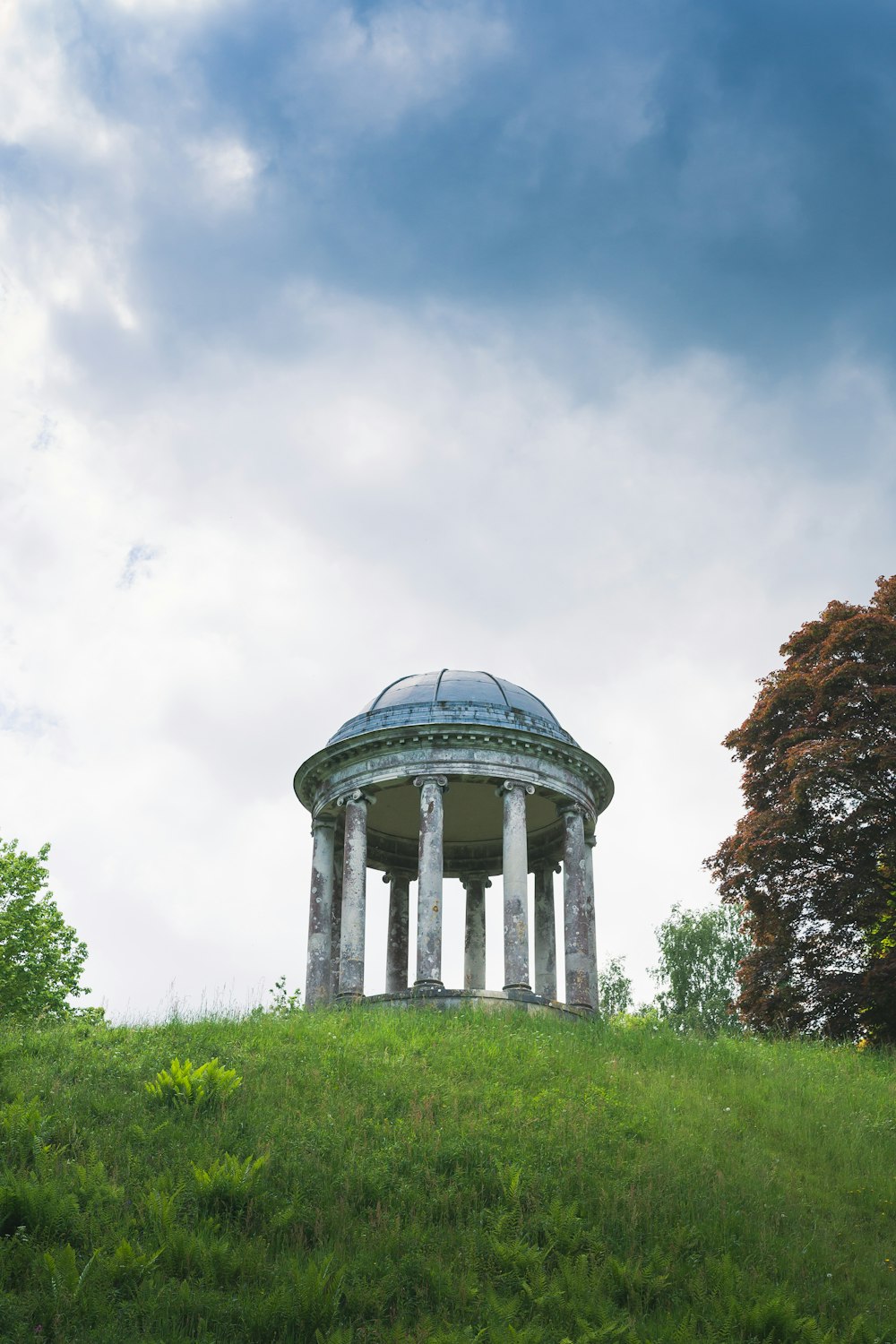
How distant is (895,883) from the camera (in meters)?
25.8

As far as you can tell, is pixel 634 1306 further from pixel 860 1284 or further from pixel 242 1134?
pixel 242 1134

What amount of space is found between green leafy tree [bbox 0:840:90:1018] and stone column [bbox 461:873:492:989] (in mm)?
12928

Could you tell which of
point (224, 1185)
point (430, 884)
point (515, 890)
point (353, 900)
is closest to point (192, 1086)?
point (224, 1185)

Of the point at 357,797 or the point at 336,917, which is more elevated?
the point at 357,797

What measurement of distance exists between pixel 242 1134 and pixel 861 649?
64.5 feet

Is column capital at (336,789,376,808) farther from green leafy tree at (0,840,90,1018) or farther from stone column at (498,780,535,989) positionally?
green leafy tree at (0,840,90,1018)

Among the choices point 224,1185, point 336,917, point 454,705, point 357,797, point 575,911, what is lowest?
point 224,1185

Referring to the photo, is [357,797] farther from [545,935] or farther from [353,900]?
[545,935]

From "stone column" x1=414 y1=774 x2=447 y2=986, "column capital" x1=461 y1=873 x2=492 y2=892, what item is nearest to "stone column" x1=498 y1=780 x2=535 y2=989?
"stone column" x1=414 y1=774 x2=447 y2=986

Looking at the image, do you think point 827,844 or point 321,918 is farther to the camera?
point 321,918

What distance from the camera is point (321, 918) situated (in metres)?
30.3

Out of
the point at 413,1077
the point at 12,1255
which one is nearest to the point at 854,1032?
the point at 413,1077

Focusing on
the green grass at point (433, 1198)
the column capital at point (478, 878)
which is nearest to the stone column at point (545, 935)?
the column capital at point (478, 878)

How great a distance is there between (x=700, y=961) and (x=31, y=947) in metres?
27.5
